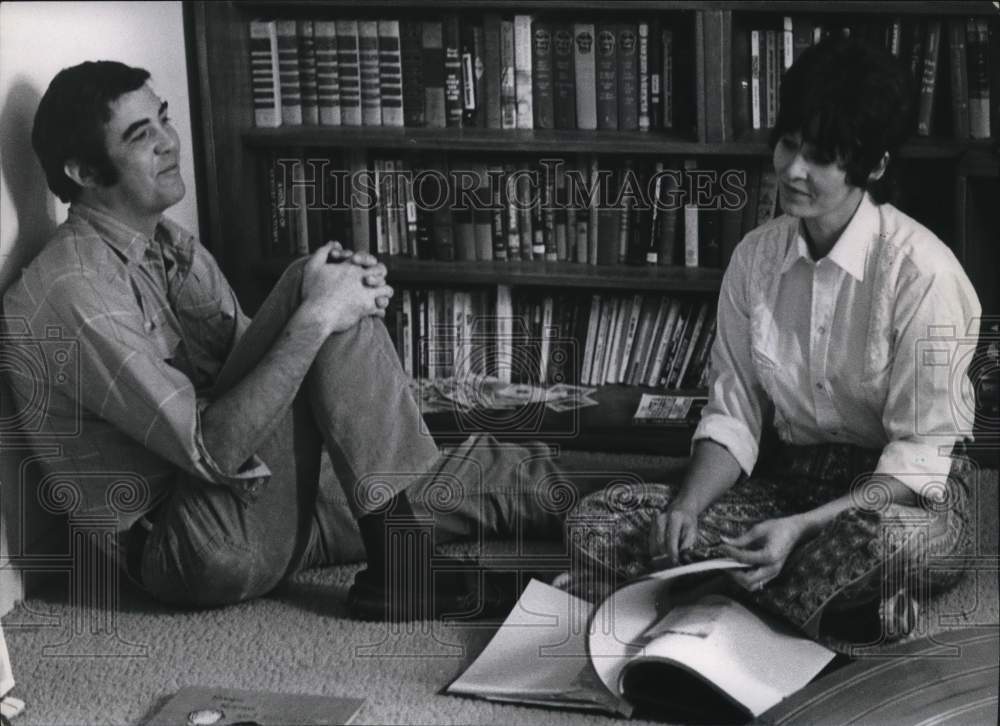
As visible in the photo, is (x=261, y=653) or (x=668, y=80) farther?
(x=668, y=80)

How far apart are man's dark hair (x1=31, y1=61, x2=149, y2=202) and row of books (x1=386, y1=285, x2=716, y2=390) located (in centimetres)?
41

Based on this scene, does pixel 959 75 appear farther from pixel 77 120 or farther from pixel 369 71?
pixel 77 120

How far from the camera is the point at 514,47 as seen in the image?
61.1 inches

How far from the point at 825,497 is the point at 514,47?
644mm

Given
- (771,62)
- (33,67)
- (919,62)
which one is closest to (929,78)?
(919,62)

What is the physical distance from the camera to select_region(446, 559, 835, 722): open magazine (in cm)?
119

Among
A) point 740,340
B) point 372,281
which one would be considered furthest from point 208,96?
point 740,340

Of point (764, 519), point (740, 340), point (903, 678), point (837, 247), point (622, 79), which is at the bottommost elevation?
point (903, 678)

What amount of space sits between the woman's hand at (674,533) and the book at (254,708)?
335 millimetres

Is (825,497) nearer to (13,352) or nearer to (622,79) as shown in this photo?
(622,79)

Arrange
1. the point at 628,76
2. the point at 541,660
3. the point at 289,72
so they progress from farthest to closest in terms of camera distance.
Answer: the point at 628,76, the point at 289,72, the point at 541,660

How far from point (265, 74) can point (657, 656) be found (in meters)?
0.81

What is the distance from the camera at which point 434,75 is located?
1.54 metres

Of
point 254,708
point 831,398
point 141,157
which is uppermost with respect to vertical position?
point 141,157
